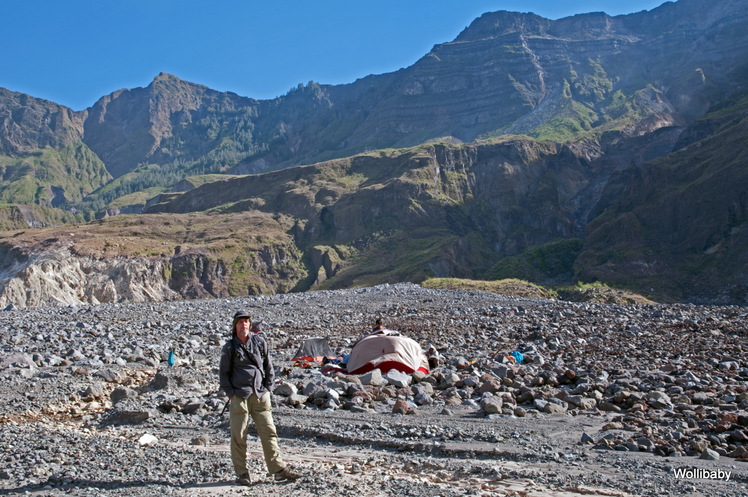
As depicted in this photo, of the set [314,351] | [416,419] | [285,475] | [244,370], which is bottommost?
[416,419]

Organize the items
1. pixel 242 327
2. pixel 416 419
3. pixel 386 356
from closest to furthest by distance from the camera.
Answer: pixel 242 327, pixel 416 419, pixel 386 356

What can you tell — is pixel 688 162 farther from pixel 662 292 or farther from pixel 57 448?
pixel 57 448

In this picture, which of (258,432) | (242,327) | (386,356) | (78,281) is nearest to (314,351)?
(386,356)

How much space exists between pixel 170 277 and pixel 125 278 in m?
8.19

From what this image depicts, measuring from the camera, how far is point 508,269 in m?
70.7

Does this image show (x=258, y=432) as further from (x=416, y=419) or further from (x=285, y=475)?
(x=416, y=419)

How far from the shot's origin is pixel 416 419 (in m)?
9.84

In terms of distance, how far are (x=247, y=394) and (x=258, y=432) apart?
1.62 feet

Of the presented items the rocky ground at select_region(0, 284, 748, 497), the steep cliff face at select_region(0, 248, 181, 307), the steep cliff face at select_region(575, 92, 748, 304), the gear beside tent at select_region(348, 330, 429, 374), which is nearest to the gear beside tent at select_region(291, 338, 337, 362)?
the rocky ground at select_region(0, 284, 748, 497)

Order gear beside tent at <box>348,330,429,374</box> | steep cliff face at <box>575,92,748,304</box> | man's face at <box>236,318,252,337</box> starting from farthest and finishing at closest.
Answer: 1. steep cliff face at <box>575,92,748,304</box>
2. gear beside tent at <box>348,330,429,374</box>
3. man's face at <box>236,318,252,337</box>

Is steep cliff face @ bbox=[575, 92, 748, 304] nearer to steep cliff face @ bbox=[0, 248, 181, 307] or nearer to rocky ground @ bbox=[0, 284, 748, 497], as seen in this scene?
rocky ground @ bbox=[0, 284, 748, 497]

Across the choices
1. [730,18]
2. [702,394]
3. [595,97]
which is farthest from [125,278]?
[730,18]

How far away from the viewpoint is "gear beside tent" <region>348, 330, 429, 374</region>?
1394 centimetres

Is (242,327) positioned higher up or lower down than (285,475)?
higher up
